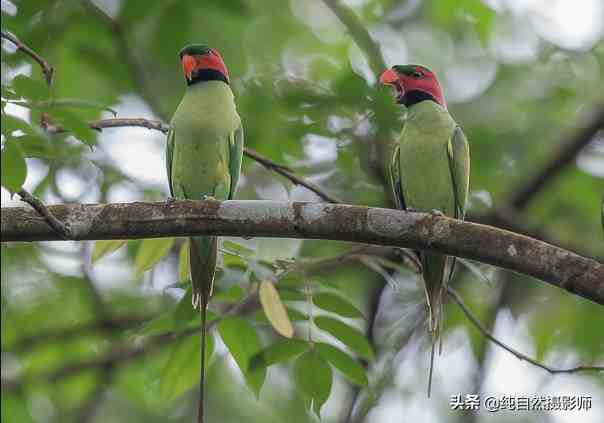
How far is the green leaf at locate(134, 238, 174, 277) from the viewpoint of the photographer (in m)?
4.20

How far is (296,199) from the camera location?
627 cm

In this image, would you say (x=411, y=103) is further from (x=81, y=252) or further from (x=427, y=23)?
(x=427, y=23)

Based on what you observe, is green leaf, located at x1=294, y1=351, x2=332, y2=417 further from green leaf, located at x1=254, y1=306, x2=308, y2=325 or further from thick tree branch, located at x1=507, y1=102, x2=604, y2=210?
thick tree branch, located at x1=507, y1=102, x2=604, y2=210

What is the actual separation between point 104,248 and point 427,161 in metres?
1.86

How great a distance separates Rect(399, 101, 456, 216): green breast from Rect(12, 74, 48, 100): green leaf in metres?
2.13

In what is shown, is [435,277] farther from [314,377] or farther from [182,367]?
[182,367]

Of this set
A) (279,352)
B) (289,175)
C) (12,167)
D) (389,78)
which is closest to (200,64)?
(289,175)

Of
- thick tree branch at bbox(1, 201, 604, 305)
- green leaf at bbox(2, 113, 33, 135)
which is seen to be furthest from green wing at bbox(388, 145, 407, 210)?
green leaf at bbox(2, 113, 33, 135)

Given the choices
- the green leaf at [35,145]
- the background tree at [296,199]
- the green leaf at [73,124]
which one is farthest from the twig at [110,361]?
the green leaf at [35,145]

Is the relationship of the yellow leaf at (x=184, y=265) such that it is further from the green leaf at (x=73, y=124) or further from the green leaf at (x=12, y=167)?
the green leaf at (x=12, y=167)

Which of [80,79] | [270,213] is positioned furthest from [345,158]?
[80,79]

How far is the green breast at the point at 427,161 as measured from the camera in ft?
15.0

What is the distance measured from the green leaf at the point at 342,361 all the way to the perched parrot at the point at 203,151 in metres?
0.64

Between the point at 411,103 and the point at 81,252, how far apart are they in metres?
3.26
